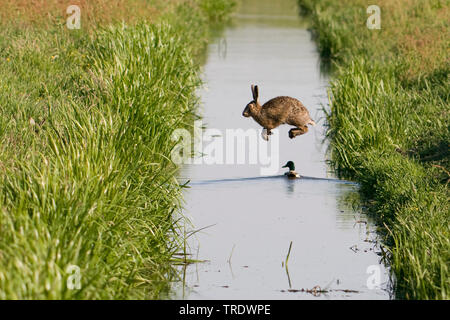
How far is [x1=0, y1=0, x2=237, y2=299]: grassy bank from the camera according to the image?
7023 millimetres

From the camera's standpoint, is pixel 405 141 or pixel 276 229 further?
pixel 405 141

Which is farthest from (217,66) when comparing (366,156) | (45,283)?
(45,283)

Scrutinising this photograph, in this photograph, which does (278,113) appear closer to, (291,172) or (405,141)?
(291,172)

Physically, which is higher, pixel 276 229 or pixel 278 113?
pixel 278 113

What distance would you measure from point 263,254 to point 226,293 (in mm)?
1298

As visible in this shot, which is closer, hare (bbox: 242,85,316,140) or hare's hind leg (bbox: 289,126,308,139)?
hare (bbox: 242,85,316,140)

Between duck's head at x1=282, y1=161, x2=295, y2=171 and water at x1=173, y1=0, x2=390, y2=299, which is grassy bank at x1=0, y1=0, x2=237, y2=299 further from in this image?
duck's head at x1=282, y1=161, x2=295, y2=171

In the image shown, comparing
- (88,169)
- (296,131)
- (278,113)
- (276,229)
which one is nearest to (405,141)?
(296,131)

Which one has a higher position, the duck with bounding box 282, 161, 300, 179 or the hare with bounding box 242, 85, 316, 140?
the hare with bounding box 242, 85, 316, 140

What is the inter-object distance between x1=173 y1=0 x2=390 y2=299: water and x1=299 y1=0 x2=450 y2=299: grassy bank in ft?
1.09

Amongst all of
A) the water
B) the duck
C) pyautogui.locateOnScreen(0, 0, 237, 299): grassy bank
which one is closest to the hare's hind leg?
the water

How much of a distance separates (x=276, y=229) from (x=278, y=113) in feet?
6.69

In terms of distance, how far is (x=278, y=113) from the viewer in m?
12.3

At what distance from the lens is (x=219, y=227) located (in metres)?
10.8
